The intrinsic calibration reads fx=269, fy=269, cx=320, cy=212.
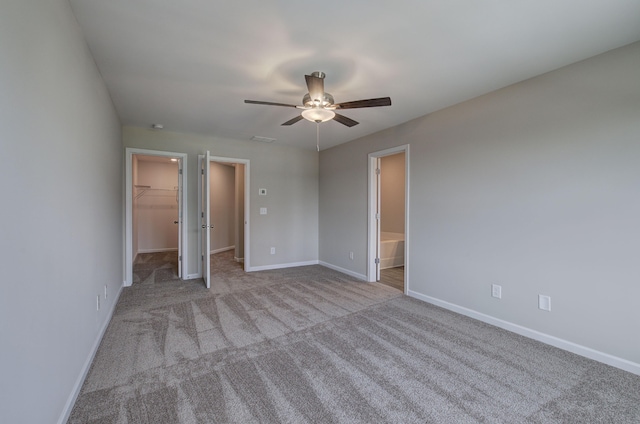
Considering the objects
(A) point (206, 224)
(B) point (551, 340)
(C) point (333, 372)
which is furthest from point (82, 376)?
(B) point (551, 340)

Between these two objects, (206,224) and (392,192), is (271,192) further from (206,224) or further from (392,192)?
(392,192)

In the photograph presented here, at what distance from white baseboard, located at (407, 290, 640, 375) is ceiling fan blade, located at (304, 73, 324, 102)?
281 centimetres

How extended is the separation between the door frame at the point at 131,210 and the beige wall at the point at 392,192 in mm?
4297

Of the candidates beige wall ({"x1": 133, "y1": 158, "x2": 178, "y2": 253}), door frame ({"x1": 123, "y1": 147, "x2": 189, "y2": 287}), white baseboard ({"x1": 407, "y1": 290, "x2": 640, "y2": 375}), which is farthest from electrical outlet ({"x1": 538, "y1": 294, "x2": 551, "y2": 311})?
beige wall ({"x1": 133, "y1": 158, "x2": 178, "y2": 253})

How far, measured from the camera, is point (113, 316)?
9.76 feet

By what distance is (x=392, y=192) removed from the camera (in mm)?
6652

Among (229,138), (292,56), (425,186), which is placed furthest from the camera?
(229,138)

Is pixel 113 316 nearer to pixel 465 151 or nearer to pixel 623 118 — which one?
pixel 465 151

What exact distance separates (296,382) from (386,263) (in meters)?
3.93

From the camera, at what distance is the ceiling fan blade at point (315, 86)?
2211 millimetres

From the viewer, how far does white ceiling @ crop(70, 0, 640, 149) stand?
173 cm

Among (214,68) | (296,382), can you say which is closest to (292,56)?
(214,68)

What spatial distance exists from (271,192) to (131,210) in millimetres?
2311

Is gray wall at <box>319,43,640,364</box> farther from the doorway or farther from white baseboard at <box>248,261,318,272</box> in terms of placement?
the doorway
